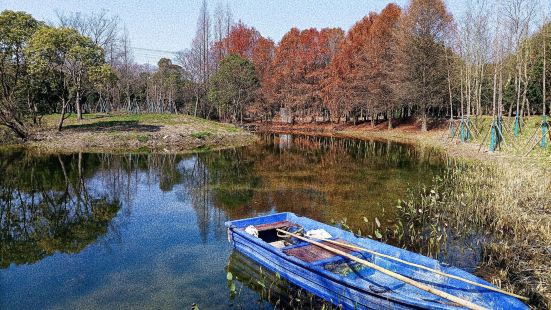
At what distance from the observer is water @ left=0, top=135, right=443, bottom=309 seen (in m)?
8.62

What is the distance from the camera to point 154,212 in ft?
47.7

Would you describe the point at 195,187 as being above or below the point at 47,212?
above

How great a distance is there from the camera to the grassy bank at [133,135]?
31.1 meters

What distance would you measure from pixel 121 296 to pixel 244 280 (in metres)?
2.57

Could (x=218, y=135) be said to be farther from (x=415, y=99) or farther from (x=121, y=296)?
(x=121, y=296)

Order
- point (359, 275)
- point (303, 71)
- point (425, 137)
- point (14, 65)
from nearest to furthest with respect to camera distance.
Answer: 1. point (359, 275)
2. point (14, 65)
3. point (425, 137)
4. point (303, 71)

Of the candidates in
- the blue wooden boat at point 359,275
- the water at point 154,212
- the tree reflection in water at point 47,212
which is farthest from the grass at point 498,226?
the tree reflection in water at point 47,212

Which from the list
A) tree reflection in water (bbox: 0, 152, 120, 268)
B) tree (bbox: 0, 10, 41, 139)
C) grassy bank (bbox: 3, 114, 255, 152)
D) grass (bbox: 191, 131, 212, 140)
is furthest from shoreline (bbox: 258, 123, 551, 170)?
tree (bbox: 0, 10, 41, 139)

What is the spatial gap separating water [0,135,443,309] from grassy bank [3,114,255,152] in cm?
421

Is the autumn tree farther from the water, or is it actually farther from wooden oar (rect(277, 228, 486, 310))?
wooden oar (rect(277, 228, 486, 310))

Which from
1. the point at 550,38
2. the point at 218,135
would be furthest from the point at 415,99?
the point at 218,135

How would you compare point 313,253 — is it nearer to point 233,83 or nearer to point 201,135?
point 201,135

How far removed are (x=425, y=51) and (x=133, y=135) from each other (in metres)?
28.6

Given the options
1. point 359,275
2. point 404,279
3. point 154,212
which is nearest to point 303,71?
point 154,212
